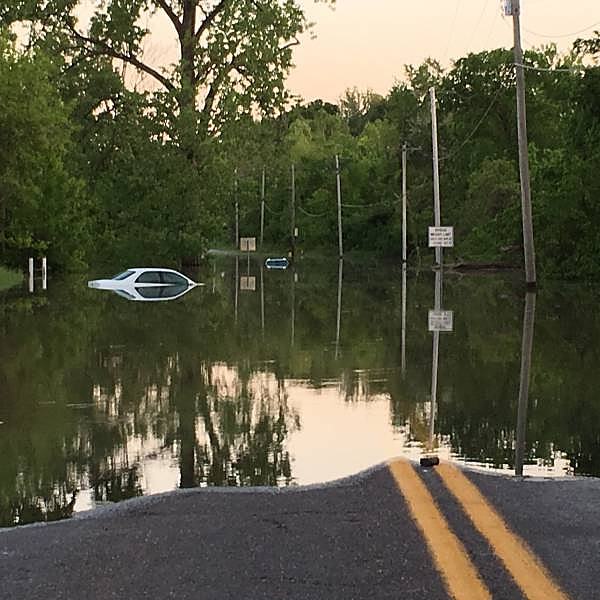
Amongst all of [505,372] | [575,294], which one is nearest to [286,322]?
[505,372]

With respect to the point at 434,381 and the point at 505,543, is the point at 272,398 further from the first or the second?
the point at 505,543

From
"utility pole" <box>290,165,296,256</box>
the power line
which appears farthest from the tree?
"utility pole" <box>290,165,296,256</box>

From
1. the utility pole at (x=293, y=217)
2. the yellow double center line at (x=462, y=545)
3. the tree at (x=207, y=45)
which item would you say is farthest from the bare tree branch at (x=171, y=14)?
the yellow double center line at (x=462, y=545)

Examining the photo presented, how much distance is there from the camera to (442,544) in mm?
5582

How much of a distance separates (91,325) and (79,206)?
30328 mm

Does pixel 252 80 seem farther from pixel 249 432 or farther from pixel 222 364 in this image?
pixel 249 432

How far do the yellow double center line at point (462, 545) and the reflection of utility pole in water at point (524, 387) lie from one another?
132 cm

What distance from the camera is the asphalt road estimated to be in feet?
16.1

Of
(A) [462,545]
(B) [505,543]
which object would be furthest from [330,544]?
(B) [505,543]

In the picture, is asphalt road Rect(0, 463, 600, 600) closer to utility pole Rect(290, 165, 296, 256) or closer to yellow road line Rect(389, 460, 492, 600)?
yellow road line Rect(389, 460, 492, 600)

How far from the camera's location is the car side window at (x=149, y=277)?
129 feet

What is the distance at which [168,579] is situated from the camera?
16.6 feet

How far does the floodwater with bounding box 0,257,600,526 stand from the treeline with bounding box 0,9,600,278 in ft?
65.3

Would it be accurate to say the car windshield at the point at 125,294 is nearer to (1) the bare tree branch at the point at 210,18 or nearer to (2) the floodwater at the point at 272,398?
(2) the floodwater at the point at 272,398
